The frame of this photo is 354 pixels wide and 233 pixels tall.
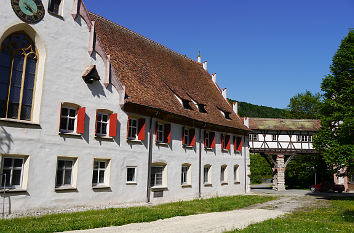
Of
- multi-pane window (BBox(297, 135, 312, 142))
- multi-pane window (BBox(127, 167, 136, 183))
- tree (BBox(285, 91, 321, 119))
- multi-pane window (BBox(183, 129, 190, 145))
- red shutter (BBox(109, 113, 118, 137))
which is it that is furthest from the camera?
tree (BBox(285, 91, 321, 119))

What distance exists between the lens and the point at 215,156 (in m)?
26.1

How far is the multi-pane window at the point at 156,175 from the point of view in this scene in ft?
65.3

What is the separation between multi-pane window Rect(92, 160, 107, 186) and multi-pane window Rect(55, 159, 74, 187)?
1.44m

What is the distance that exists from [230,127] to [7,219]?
1924 centimetres

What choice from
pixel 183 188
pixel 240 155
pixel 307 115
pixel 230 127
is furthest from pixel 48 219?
pixel 307 115

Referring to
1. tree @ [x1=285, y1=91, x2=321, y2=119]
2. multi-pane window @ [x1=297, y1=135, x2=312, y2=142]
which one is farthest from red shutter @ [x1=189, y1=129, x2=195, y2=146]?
tree @ [x1=285, y1=91, x2=321, y2=119]

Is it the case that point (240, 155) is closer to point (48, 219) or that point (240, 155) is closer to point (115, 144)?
point (115, 144)

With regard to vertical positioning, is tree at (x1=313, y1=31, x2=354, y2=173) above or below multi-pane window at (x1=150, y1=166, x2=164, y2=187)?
above

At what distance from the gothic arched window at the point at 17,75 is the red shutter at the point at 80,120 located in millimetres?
2170

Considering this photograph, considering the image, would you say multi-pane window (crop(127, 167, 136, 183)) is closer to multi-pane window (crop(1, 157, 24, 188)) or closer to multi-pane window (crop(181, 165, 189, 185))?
multi-pane window (crop(181, 165, 189, 185))

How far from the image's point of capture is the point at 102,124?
1719cm

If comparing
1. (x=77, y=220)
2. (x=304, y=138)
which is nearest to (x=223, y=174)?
(x=304, y=138)

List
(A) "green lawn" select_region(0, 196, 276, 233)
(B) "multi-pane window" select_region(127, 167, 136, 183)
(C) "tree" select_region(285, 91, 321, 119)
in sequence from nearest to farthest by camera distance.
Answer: (A) "green lawn" select_region(0, 196, 276, 233) < (B) "multi-pane window" select_region(127, 167, 136, 183) < (C) "tree" select_region(285, 91, 321, 119)

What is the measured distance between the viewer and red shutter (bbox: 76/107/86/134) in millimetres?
15457
